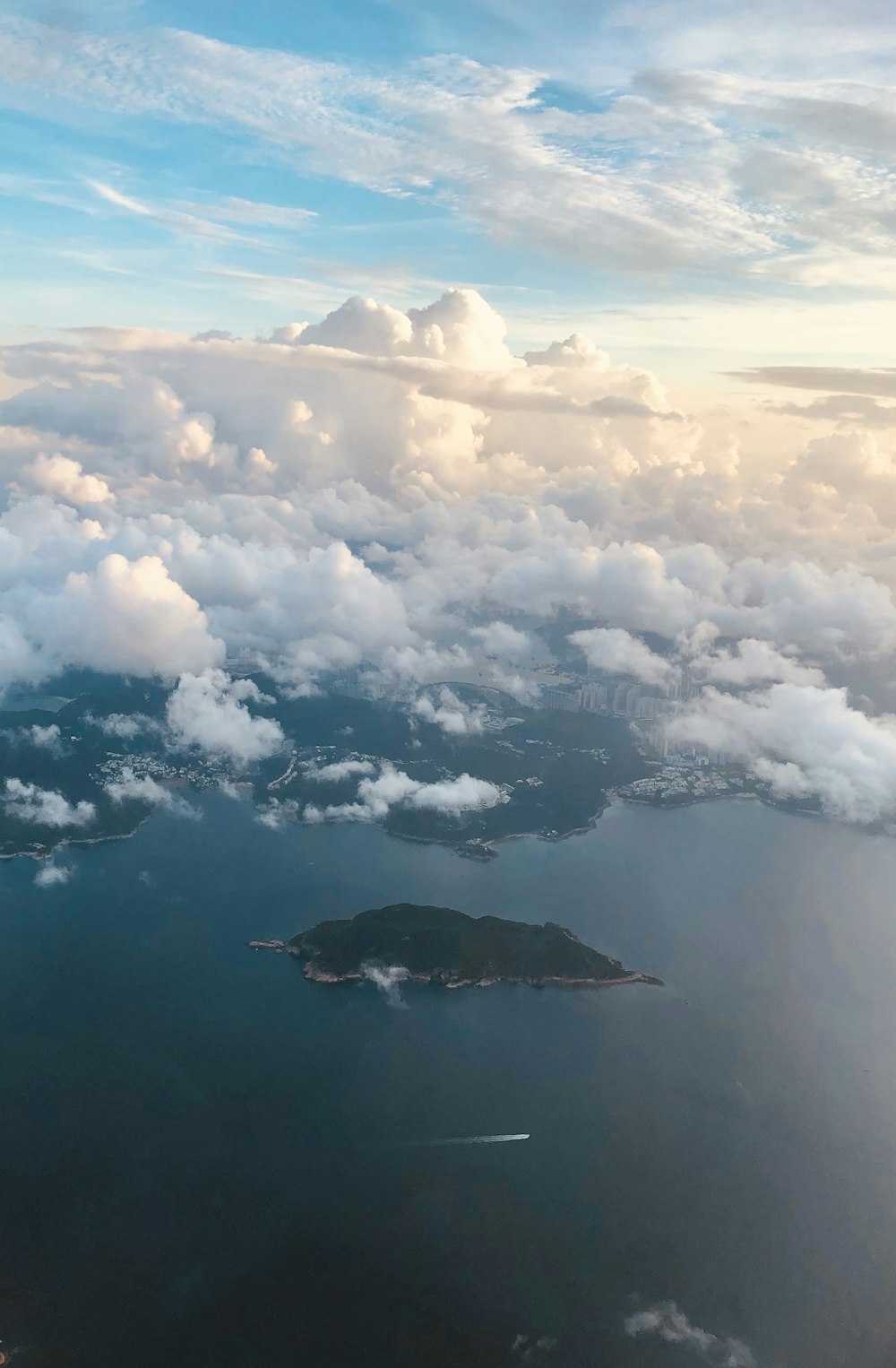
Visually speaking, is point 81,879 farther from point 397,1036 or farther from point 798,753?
point 798,753

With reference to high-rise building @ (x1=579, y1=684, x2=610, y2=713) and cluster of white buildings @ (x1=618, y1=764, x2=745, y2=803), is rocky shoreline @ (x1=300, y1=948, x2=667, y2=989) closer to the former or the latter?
cluster of white buildings @ (x1=618, y1=764, x2=745, y2=803)

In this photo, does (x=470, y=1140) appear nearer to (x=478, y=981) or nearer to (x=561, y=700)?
(x=478, y=981)

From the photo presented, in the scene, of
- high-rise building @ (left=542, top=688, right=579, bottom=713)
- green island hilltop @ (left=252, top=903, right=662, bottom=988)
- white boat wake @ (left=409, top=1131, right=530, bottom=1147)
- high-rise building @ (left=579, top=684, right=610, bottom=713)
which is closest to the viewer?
white boat wake @ (left=409, top=1131, right=530, bottom=1147)

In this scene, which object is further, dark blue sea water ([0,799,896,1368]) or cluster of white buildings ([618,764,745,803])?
cluster of white buildings ([618,764,745,803])

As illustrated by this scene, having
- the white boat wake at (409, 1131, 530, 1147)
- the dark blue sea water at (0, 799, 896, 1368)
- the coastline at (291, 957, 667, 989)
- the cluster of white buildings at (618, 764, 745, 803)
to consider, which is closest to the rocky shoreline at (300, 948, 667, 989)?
the coastline at (291, 957, 667, 989)

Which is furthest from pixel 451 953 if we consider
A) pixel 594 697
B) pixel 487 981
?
pixel 594 697

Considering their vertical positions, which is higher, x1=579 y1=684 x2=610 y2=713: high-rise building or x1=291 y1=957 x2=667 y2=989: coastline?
x1=579 y1=684 x2=610 y2=713: high-rise building
